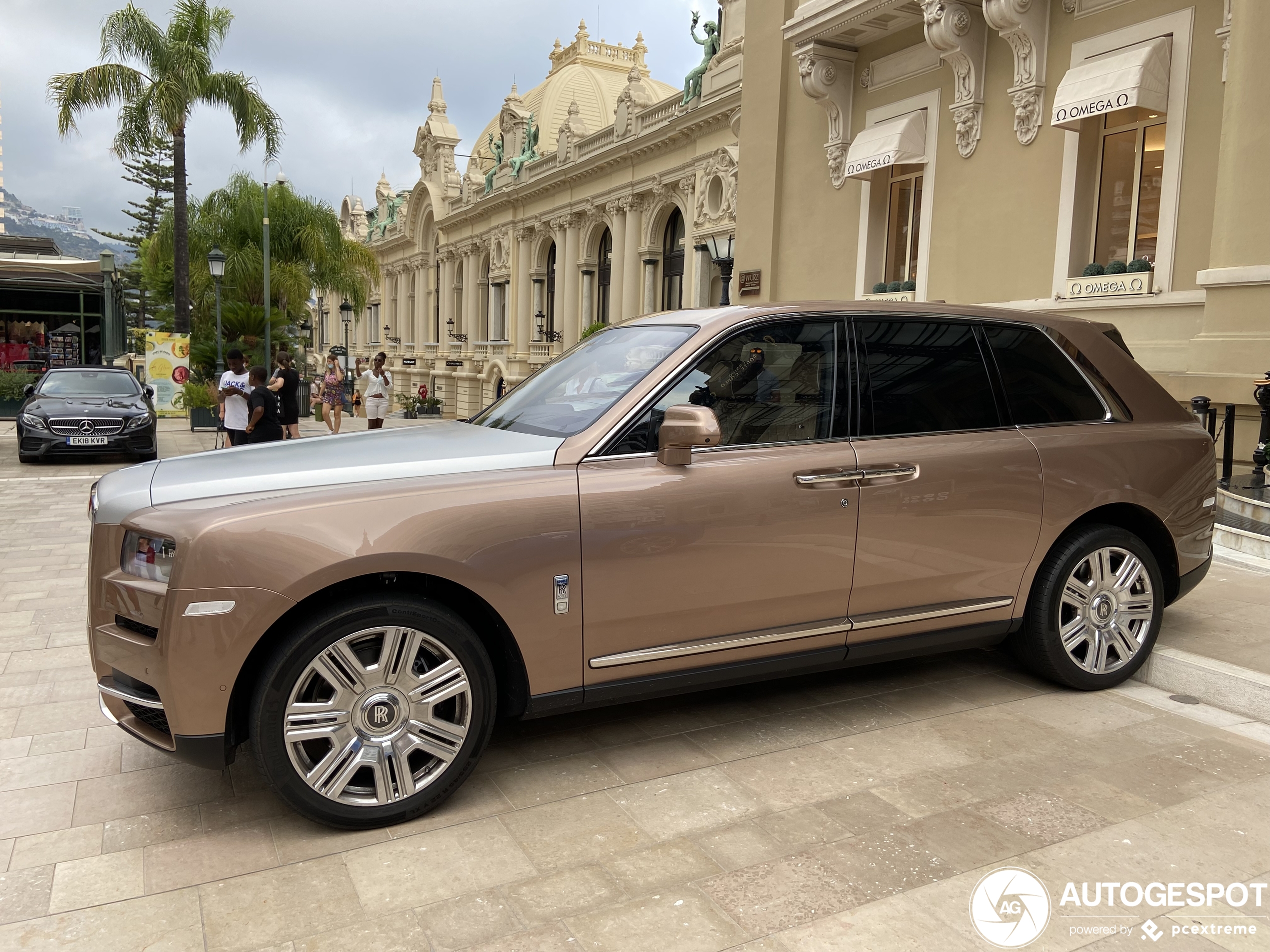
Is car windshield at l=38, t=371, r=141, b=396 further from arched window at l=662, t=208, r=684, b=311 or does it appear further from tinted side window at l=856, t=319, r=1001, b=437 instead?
arched window at l=662, t=208, r=684, b=311

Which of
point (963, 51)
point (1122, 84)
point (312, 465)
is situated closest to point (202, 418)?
point (963, 51)

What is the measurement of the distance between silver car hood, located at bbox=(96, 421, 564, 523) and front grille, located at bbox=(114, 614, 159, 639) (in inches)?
13.1

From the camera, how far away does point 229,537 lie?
303 cm

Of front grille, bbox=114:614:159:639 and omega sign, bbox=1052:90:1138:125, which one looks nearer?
front grille, bbox=114:614:159:639

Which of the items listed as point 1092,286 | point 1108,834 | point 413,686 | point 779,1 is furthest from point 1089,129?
point 413,686

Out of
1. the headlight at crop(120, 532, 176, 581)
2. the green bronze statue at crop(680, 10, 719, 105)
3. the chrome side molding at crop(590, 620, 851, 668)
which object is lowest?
the chrome side molding at crop(590, 620, 851, 668)

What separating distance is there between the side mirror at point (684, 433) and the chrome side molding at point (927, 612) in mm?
1097

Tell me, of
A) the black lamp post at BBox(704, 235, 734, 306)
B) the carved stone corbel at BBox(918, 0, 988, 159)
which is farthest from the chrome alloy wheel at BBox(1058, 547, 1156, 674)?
the black lamp post at BBox(704, 235, 734, 306)

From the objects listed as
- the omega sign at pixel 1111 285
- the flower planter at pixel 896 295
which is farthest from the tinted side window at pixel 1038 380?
the flower planter at pixel 896 295

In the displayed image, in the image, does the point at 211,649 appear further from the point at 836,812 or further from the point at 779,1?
the point at 779,1

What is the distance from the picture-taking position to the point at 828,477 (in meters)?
3.88

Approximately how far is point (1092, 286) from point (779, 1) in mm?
8137

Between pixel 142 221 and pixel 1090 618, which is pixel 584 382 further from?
pixel 142 221

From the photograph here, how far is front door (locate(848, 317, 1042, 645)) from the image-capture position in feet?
13.2
